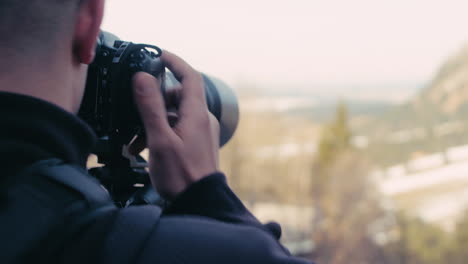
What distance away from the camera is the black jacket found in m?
0.30

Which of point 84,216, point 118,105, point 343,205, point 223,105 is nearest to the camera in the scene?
point 84,216

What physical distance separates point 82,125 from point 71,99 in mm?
30

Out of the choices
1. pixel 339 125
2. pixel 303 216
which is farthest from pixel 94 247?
pixel 339 125

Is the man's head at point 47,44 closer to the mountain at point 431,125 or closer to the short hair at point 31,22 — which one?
the short hair at point 31,22

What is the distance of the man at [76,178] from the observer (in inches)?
11.8

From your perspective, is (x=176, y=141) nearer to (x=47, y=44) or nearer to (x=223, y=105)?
(x=47, y=44)

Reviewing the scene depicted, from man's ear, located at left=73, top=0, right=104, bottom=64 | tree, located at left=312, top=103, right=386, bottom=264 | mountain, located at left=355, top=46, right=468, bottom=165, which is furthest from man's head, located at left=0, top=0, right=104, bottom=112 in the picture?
mountain, located at left=355, top=46, right=468, bottom=165

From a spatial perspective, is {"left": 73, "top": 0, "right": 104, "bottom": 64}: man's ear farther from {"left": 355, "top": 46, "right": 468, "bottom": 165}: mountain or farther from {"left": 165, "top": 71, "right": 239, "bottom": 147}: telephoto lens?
{"left": 355, "top": 46, "right": 468, "bottom": 165}: mountain

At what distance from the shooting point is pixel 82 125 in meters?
0.34

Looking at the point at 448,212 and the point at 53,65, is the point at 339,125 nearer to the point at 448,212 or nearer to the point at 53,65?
the point at 448,212

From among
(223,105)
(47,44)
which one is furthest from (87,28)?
(223,105)

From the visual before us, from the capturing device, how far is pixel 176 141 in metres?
0.38

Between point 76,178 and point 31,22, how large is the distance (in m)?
0.10

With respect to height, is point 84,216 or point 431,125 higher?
point 84,216
